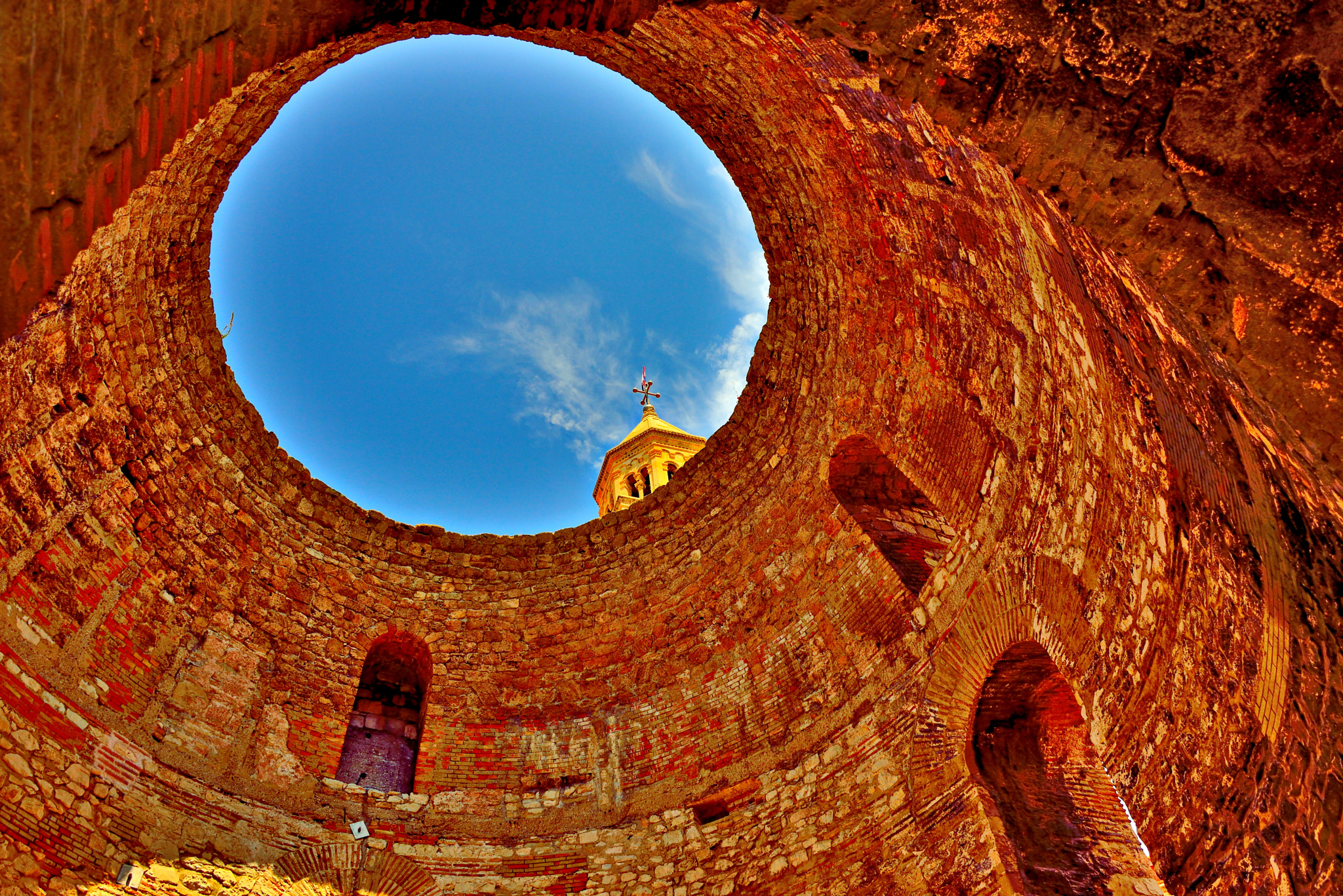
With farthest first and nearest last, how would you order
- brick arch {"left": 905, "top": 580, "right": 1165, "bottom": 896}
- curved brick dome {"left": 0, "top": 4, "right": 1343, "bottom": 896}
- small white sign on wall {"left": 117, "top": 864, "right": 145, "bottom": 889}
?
brick arch {"left": 905, "top": 580, "right": 1165, "bottom": 896}
small white sign on wall {"left": 117, "top": 864, "right": 145, "bottom": 889}
curved brick dome {"left": 0, "top": 4, "right": 1343, "bottom": 896}

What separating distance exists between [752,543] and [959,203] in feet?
11.1

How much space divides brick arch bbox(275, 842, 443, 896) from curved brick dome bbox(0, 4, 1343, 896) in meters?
0.03

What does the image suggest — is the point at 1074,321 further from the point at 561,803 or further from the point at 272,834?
the point at 272,834

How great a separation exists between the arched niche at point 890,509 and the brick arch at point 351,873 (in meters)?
4.39

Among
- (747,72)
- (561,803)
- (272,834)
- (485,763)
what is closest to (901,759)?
(561,803)

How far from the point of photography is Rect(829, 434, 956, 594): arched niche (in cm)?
768

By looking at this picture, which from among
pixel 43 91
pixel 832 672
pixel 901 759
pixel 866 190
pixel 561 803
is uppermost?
pixel 866 190

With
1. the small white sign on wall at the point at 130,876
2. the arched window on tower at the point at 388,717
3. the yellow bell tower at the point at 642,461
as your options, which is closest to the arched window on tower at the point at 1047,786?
the arched window on tower at the point at 388,717

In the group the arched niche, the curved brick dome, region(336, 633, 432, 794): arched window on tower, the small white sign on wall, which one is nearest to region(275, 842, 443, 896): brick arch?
the curved brick dome

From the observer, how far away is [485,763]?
8047 millimetres

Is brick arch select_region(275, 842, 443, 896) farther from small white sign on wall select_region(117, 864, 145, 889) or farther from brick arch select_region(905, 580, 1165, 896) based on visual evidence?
brick arch select_region(905, 580, 1165, 896)

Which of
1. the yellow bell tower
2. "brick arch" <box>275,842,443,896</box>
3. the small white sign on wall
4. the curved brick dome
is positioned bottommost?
the small white sign on wall

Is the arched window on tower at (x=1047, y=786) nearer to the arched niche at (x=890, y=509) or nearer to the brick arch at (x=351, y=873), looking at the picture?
the arched niche at (x=890, y=509)

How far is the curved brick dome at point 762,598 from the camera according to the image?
5.67m
